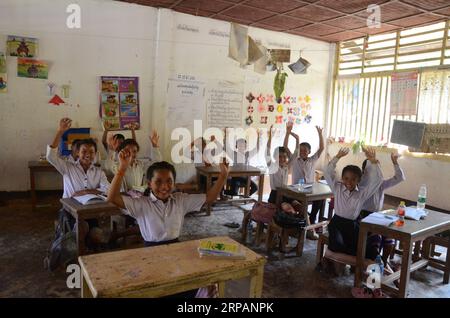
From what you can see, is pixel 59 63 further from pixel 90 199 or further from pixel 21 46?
pixel 90 199

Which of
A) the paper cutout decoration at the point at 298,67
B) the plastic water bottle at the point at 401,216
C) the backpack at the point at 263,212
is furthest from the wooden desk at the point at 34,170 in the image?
the paper cutout decoration at the point at 298,67

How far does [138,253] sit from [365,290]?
208 cm

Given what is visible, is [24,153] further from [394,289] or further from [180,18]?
[394,289]

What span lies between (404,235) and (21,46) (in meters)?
5.06

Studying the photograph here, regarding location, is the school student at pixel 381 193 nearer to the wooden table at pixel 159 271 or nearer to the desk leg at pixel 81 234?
the wooden table at pixel 159 271

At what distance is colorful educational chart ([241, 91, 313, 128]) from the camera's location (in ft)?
22.1

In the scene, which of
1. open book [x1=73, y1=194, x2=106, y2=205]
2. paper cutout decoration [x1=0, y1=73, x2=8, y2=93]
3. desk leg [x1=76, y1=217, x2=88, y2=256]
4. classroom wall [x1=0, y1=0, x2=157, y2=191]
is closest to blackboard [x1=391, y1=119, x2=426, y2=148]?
classroom wall [x1=0, y1=0, x2=157, y2=191]

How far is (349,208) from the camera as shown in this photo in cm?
331

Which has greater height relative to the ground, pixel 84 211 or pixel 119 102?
pixel 119 102

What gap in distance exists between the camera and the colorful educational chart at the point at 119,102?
5.47m

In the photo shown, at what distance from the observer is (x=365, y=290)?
302 cm

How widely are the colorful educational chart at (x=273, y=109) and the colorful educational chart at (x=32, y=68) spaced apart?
3.30m

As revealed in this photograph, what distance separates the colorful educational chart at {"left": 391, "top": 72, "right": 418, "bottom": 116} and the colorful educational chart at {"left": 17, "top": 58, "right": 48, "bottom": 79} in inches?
218

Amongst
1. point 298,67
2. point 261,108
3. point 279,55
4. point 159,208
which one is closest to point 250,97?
point 261,108
